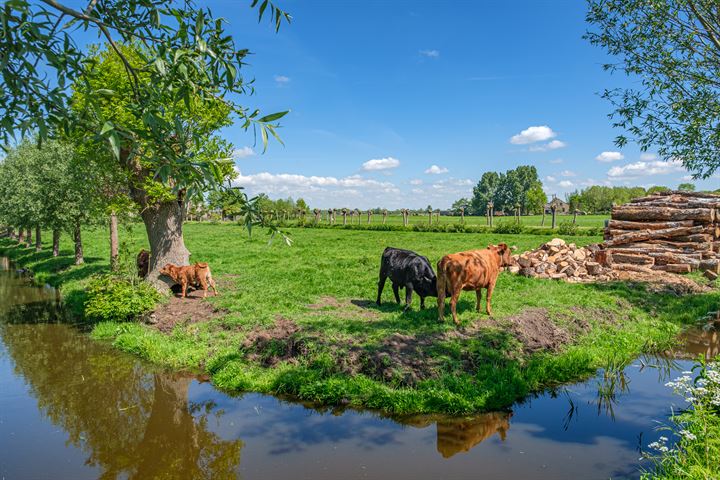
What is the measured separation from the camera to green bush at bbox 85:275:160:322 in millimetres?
12086

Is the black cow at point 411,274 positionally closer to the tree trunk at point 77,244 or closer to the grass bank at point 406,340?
the grass bank at point 406,340

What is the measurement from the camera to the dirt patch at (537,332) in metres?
9.28

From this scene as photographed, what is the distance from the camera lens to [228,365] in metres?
8.84

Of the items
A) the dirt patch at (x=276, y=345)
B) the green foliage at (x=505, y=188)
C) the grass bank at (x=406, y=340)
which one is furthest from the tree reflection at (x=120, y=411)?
the green foliage at (x=505, y=188)

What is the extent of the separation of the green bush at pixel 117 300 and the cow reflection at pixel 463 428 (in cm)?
888

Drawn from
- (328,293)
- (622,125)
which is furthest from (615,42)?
(328,293)

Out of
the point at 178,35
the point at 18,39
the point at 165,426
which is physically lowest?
the point at 165,426

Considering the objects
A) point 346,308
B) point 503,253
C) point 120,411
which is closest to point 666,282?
point 503,253

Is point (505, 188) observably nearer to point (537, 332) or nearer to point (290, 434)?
point (537, 332)

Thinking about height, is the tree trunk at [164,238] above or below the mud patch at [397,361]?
above

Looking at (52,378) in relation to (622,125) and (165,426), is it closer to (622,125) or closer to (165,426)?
(165,426)

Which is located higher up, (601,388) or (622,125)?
(622,125)

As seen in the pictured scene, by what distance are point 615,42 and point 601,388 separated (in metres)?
8.43

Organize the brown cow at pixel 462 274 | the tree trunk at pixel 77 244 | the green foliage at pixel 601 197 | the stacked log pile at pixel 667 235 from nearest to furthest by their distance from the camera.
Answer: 1. the brown cow at pixel 462 274
2. the stacked log pile at pixel 667 235
3. the tree trunk at pixel 77 244
4. the green foliage at pixel 601 197
